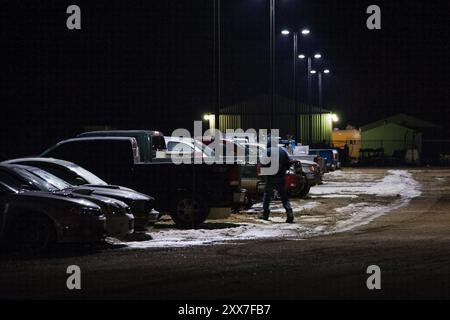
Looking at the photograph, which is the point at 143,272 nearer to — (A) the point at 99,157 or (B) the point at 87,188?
(B) the point at 87,188

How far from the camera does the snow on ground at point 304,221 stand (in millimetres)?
16703

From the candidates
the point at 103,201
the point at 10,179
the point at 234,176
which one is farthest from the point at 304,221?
the point at 10,179

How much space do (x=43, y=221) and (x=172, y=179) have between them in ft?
16.5

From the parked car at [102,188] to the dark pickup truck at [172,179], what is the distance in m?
1.64

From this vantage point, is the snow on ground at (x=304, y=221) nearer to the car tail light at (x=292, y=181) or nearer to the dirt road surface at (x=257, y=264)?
the dirt road surface at (x=257, y=264)

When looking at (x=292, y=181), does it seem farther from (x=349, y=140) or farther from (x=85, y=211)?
(x=349, y=140)

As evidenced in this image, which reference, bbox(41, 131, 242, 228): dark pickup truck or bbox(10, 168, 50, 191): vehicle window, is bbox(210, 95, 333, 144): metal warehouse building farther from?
bbox(10, 168, 50, 191): vehicle window

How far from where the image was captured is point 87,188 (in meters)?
16.0

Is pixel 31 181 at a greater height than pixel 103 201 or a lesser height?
greater

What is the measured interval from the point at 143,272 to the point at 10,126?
4709cm

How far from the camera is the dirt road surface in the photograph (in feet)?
33.8

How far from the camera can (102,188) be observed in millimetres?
16562

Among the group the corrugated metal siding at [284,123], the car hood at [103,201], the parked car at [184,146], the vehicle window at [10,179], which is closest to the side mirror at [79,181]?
the car hood at [103,201]

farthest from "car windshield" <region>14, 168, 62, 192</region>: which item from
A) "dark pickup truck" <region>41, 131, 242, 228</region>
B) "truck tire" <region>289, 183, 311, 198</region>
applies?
"truck tire" <region>289, 183, 311, 198</region>
